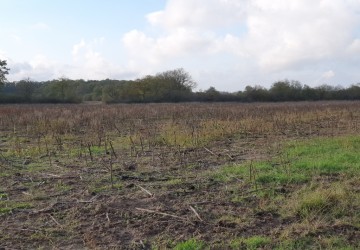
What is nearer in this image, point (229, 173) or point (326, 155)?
point (229, 173)

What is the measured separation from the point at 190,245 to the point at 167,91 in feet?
194

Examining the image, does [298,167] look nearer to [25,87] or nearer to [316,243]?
[316,243]

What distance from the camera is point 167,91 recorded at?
63594 mm

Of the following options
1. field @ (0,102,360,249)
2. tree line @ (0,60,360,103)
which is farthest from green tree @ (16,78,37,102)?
field @ (0,102,360,249)

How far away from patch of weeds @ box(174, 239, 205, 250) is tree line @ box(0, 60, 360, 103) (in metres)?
53.4

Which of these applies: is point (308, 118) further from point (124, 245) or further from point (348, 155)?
point (124, 245)

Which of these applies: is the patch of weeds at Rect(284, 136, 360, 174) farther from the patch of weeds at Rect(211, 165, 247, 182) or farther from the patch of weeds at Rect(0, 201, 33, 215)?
the patch of weeds at Rect(0, 201, 33, 215)

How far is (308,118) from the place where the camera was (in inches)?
887

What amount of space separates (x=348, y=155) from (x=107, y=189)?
5687 mm

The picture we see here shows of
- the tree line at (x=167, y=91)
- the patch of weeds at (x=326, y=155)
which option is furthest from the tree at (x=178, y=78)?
the patch of weeds at (x=326, y=155)

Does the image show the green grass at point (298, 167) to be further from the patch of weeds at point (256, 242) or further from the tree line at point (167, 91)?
the tree line at point (167, 91)

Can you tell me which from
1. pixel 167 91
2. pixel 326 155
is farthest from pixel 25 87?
pixel 326 155

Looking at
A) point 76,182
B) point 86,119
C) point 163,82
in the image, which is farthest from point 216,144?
point 163,82

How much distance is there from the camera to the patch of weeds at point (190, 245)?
4807 millimetres
